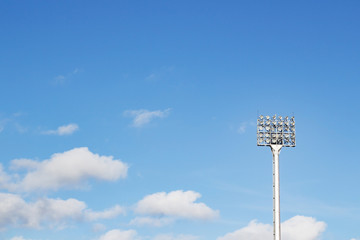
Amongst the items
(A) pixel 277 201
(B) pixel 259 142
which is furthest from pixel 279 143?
(A) pixel 277 201

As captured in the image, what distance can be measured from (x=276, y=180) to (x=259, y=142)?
829 cm

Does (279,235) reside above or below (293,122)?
below

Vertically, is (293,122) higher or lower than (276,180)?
higher

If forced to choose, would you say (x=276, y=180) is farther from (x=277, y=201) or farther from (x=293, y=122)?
(x=293, y=122)

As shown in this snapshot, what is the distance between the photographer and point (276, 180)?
10975cm

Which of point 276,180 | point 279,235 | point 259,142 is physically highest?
point 259,142

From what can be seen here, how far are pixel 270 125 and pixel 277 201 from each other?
15433mm

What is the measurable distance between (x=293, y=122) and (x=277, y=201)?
1676 cm

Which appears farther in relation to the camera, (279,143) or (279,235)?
(279,143)

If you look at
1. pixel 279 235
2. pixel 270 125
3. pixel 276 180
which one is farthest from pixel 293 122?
pixel 279 235

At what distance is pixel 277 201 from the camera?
10819cm

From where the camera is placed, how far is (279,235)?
349 ft

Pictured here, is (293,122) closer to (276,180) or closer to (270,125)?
(270,125)

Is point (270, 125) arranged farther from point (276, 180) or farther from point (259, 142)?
point (276, 180)
